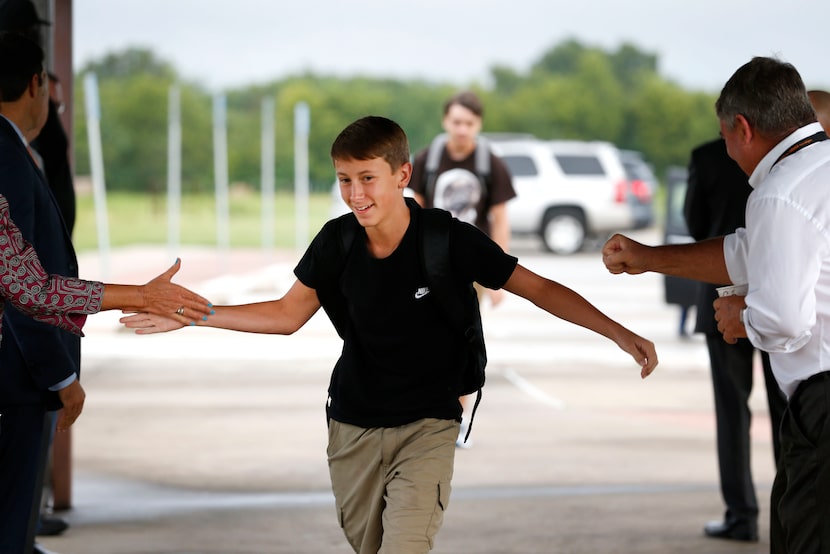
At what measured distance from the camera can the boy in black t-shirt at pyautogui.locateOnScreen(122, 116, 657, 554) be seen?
3930mm

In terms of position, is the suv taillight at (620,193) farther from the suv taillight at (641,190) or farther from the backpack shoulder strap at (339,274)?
the backpack shoulder strap at (339,274)

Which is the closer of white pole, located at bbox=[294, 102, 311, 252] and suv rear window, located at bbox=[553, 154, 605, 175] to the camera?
white pole, located at bbox=[294, 102, 311, 252]

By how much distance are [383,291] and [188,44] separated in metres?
54.3

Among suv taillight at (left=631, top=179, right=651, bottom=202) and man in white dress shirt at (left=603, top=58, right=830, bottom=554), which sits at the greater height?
man in white dress shirt at (left=603, top=58, right=830, bottom=554)

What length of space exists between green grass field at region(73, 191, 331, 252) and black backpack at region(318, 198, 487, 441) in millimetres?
29011

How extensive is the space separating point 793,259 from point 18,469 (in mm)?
2646

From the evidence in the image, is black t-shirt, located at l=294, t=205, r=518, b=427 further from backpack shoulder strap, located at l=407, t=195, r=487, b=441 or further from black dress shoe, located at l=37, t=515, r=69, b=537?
black dress shoe, located at l=37, t=515, r=69, b=537

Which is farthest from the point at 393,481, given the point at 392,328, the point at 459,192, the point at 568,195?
the point at 568,195

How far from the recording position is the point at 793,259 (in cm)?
325

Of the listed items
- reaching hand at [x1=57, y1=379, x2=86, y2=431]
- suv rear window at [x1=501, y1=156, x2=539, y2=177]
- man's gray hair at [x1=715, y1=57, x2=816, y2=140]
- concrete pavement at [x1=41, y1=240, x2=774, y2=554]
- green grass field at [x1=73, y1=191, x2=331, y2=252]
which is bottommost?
green grass field at [x1=73, y1=191, x2=331, y2=252]

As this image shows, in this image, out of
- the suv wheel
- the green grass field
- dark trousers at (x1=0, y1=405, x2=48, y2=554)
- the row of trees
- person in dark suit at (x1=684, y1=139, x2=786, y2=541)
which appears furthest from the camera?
the row of trees

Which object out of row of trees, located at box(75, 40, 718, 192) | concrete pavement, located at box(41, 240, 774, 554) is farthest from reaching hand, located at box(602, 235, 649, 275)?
row of trees, located at box(75, 40, 718, 192)

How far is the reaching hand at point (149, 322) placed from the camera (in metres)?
3.85

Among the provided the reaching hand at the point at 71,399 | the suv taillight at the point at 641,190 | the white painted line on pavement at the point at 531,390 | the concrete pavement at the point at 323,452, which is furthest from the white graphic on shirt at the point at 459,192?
the suv taillight at the point at 641,190
